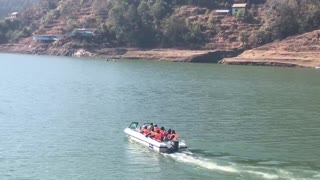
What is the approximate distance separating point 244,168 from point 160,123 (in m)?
20.8

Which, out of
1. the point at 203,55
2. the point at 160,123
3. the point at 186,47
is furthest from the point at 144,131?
the point at 186,47

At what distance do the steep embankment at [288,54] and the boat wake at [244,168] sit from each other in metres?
103

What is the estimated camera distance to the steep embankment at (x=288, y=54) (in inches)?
5733

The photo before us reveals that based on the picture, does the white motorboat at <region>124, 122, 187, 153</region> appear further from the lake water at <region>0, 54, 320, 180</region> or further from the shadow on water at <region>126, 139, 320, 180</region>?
the lake water at <region>0, 54, 320, 180</region>

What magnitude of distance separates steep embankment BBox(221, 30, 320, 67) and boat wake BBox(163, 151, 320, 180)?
4074 inches

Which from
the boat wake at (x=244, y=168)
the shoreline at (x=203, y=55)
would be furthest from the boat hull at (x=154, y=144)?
the shoreline at (x=203, y=55)

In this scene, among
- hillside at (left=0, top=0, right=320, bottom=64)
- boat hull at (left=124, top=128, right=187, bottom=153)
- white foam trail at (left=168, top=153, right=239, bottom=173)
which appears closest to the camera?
white foam trail at (left=168, top=153, right=239, bottom=173)

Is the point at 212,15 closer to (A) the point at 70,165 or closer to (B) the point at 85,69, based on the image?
(B) the point at 85,69

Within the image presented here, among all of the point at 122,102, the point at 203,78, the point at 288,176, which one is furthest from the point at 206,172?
the point at 203,78

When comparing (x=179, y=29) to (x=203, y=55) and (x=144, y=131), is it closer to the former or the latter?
(x=203, y=55)

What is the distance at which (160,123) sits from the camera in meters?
61.8

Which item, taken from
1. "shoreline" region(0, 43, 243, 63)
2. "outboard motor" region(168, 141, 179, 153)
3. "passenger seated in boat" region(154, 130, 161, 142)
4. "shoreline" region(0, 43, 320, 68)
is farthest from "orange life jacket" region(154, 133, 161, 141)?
"shoreline" region(0, 43, 243, 63)

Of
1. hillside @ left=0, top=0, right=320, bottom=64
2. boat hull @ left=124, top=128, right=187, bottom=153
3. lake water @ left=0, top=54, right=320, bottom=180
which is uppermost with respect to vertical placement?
hillside @ left=0, top=0, right=320, bottom=64

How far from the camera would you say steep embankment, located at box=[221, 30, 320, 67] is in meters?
146
